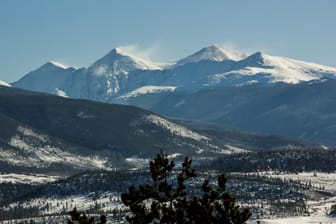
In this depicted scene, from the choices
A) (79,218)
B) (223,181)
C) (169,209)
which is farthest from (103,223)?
(223,181)

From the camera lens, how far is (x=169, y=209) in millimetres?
58500

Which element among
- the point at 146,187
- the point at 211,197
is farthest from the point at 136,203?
the point at 211,197

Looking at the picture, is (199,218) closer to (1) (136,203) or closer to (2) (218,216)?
(2) (218,216)

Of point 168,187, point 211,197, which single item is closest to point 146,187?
point 168,187

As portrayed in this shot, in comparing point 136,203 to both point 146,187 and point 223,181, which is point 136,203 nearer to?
point 146,187

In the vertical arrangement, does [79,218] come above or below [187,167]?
below

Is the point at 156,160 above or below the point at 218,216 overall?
above

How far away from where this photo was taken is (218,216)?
59156mm

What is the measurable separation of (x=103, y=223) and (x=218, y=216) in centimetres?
937

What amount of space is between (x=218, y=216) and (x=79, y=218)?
37.3ft

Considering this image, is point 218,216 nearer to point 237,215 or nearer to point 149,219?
point 237,215

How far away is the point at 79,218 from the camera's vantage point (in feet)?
198

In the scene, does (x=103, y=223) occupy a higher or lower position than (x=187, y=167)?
lower

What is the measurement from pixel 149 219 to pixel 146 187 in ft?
8.43
